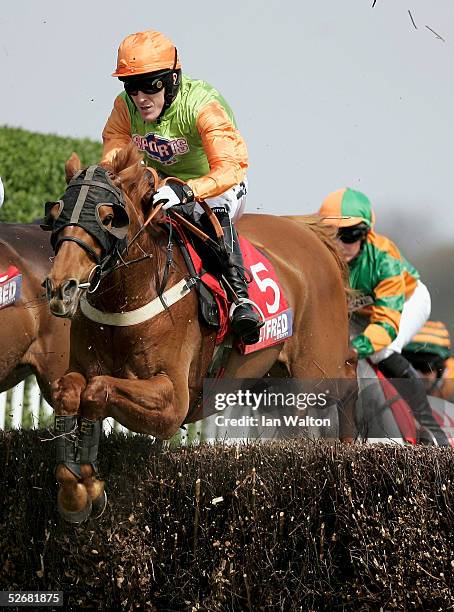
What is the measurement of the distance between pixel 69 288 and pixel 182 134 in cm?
143

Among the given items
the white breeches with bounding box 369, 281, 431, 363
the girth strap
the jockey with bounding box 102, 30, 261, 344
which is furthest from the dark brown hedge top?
the white breeches with bounding box 369, 281, 431, 363

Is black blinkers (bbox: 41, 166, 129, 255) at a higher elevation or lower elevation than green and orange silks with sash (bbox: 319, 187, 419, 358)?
higher

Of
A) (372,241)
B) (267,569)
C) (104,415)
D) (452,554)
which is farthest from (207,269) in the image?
(372,241)

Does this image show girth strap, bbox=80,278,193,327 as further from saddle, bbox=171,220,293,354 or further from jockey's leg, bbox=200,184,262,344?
jockey's leg, bbox=200,184,262,344

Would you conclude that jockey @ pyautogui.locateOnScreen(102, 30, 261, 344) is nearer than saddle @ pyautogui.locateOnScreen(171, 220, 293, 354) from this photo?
Yes

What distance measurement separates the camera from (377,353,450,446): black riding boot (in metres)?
6.98

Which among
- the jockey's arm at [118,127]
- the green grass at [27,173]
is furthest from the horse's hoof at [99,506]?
the green grass at [27,173]

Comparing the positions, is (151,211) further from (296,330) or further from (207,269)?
(296,330)

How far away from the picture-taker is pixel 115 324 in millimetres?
4602

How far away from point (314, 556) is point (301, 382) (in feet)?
6.44

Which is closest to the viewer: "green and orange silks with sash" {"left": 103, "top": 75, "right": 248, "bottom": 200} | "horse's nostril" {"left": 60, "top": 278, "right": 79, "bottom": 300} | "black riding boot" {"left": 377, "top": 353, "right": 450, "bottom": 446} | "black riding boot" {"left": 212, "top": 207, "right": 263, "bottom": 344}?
"horse's nostril" {"left": 60, "top": 278, "right": 79, "bottom": 300}

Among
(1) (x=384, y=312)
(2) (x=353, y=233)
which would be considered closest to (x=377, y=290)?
(1) (x=384, y=312)

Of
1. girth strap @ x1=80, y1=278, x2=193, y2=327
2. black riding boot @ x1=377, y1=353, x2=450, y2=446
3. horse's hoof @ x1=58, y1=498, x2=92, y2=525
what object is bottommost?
black riding boot @ x1=377, y1=353, x2=450, y2=446

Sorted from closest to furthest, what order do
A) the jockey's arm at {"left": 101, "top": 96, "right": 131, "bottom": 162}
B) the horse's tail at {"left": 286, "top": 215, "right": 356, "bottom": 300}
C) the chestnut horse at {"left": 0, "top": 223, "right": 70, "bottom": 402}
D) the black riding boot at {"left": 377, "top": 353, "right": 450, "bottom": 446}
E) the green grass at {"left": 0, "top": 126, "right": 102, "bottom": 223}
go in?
1. the jockey's arm at {"left": 101, "top": 96, "right": 131, "bottom": 162}
2. the chestnut horse at {"left": 0, "top": 223, "right": 70, "bottom": 402}
3. the horse's tail at {"left": 286, "top": 215, "right": 356, "bottom": 300}
4. the black riding boot at {"left": 377, "top": 353, "right": 450, "bottom": 446}
5. the green grass at {"left": 0, "top": 126, "right": 102, "bottom": 223}
